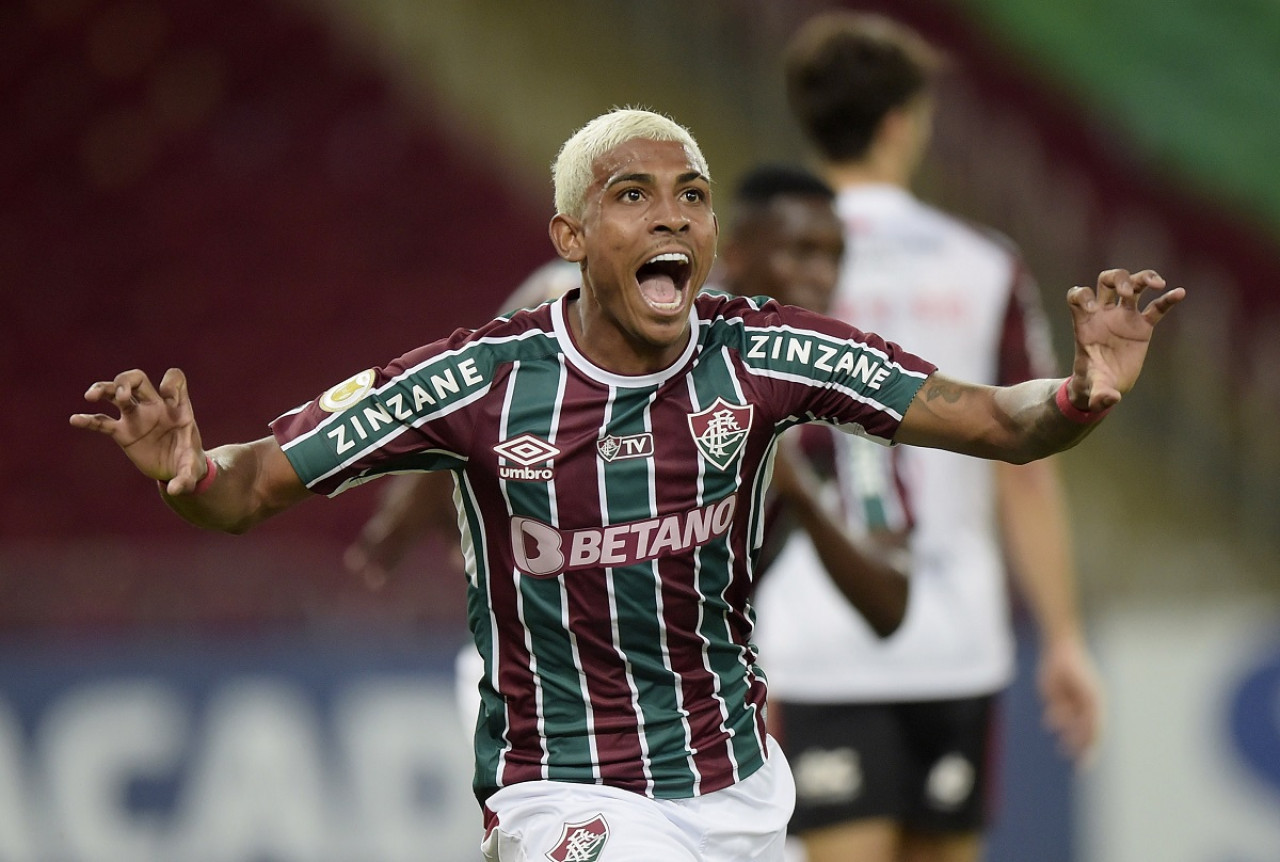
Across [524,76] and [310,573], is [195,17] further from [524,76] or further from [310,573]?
[310,573]

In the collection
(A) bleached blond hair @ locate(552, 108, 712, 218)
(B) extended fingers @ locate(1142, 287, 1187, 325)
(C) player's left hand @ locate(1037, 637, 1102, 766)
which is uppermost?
(A) bleached blond hair @ locate(552, 108, 712, 218)

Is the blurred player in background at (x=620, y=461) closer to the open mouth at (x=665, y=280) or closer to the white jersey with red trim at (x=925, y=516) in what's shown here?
the open mouth at (x=665, y=280)

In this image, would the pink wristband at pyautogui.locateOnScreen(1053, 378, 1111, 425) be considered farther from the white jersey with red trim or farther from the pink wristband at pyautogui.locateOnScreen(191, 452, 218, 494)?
the white jersey with red trim

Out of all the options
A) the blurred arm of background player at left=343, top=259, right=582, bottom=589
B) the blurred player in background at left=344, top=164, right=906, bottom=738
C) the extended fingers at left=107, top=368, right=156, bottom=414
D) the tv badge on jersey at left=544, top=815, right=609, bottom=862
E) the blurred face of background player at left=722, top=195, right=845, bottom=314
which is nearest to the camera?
the extended fingers at left=107, top=368, right=156, bottom=414

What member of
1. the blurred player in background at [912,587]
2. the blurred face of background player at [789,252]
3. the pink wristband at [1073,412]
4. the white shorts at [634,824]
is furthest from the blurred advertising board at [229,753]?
the pink wristband at [1073,412]

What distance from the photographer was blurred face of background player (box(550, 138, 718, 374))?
3033mm

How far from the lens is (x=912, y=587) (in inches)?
185

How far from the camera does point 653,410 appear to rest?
313 cm

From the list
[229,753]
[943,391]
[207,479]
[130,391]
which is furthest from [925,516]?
[229,753]

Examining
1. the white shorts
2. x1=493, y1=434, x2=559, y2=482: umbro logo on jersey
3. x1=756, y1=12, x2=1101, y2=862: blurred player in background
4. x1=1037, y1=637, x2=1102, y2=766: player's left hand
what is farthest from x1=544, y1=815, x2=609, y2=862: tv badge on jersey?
x1=1037, y1=637, x2=1102, y2=766: player's left hand

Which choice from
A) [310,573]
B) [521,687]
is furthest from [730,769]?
[310,573]

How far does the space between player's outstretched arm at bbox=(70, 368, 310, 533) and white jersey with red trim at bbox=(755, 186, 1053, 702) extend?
2048 mm

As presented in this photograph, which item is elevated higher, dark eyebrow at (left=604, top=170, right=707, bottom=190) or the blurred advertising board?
dark eyebrow at (left=604, top=170, right=707, bottom=190)

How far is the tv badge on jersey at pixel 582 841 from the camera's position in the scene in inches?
117
